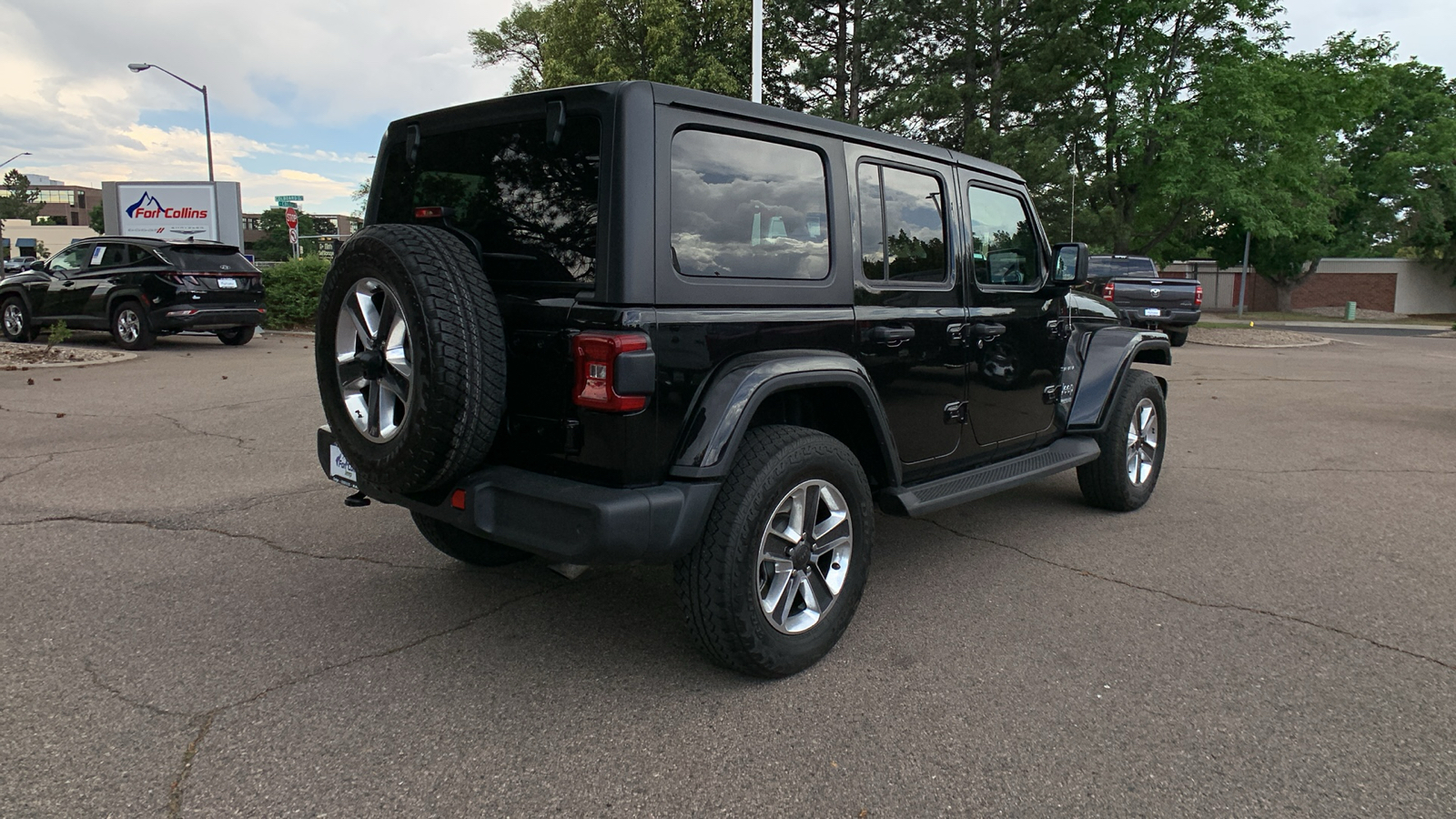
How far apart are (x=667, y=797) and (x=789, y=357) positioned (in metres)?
1.43

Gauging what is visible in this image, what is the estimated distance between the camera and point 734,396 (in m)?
2.95

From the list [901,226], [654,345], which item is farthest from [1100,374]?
[654,345]

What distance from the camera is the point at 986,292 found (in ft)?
14.3

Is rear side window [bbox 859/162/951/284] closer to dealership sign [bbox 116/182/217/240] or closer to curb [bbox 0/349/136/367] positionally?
curb [bbox 0/349/136/367]

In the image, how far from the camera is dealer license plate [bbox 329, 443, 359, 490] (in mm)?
3504

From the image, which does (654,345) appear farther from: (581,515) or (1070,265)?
(1070,265)

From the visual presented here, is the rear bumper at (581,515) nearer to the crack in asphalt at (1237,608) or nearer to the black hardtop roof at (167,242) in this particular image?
the crack in asphalt at (1237,608)

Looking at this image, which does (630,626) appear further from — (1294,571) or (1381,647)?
(1294,571)

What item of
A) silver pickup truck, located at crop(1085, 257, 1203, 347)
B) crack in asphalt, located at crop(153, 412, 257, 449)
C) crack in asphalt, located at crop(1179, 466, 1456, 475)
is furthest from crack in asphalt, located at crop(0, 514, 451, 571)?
silver pickup truck, located at crop(1085, 257, 1203, 347)

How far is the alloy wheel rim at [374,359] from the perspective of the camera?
294cm

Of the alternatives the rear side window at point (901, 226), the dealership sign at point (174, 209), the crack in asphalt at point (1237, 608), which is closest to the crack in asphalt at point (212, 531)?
the rear side window at point (901, 226)

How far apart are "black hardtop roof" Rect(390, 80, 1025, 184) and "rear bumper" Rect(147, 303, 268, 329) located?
11.3 metres

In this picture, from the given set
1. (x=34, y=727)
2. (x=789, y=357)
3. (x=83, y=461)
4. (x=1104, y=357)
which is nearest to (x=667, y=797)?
(x=789, y=357)

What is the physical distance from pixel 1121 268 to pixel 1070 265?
47.0ft
